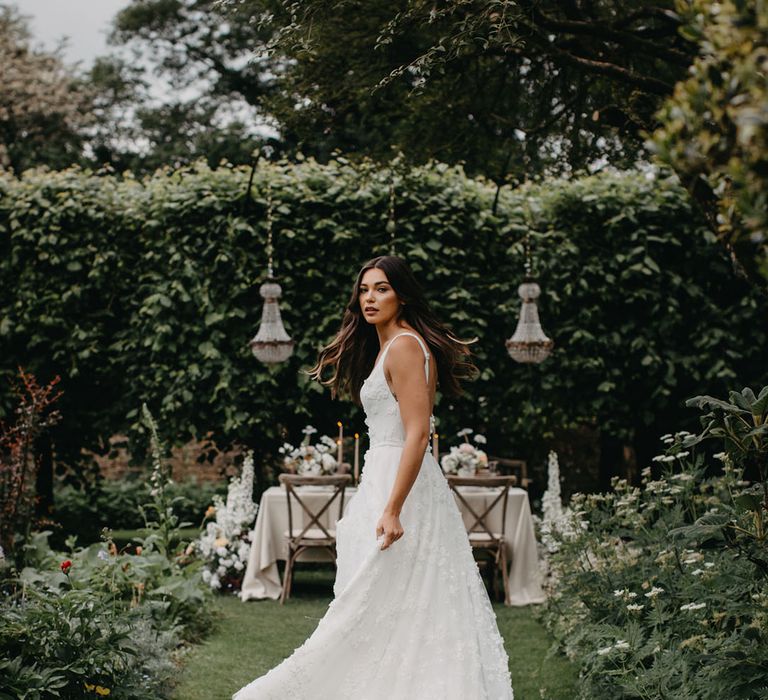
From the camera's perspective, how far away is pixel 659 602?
3799 mm

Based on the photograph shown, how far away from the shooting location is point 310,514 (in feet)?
23.6

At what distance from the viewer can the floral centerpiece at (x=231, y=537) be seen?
7441mm

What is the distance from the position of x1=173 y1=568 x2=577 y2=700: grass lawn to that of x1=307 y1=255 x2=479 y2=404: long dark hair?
102cm

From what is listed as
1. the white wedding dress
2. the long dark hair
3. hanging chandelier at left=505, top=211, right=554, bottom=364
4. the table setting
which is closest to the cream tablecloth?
the table setting

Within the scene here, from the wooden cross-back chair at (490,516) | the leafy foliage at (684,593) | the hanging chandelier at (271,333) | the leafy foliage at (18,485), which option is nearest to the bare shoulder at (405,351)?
the leafy foliage at (684,593)

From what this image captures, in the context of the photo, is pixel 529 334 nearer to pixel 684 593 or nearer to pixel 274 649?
pixel 274 649

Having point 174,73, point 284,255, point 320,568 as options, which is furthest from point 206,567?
point 174,73

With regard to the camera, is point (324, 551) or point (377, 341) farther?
point (324, 551)

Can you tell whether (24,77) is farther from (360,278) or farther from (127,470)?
(360,278)

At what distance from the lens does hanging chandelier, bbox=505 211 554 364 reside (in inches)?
300

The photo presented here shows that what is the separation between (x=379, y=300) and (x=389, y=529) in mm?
860

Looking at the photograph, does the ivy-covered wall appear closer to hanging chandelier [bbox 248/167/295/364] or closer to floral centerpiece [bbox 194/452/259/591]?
hanging chandelier [bbox 248/167/295/364]

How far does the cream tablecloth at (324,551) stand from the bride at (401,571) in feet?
12.9

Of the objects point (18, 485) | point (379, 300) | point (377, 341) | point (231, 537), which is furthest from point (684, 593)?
point (231, 537)
